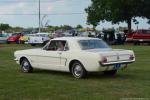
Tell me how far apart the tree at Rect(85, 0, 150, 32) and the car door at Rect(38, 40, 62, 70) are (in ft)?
143

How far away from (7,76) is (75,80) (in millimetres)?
2621

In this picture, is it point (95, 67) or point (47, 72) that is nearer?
point (95, 67)

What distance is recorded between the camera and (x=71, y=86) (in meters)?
12.7

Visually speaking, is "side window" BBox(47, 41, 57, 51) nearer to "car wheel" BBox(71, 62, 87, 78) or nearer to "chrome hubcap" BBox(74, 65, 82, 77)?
"car wheel" BBox(71, 62, 87, 78)

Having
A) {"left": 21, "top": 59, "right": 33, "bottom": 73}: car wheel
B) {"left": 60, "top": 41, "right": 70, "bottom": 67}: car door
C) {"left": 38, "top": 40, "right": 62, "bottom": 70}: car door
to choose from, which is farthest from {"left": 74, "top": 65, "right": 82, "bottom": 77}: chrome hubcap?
{"left": 21, "top": 59, "right": 33, "bottom": 73}: car wheel

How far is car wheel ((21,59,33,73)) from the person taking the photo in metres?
16.9

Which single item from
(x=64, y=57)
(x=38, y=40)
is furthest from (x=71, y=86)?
(x=38, y=40)

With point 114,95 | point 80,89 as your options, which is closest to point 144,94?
point 114,95

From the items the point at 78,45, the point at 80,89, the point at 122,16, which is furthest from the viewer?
the point at 122,16

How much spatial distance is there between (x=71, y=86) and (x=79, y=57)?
2.01m

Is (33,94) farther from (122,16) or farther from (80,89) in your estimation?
(122,16)

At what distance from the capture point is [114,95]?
434 inches

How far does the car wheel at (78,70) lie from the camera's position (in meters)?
14.6

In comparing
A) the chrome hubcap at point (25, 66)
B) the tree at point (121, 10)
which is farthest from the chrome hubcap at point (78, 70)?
the tree at point (121, 10)
